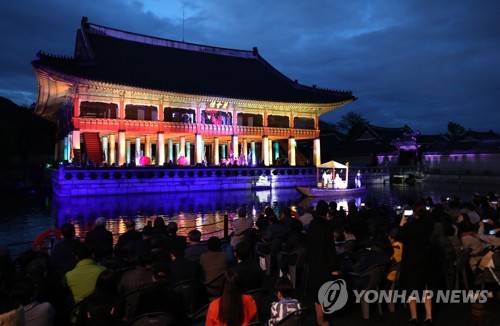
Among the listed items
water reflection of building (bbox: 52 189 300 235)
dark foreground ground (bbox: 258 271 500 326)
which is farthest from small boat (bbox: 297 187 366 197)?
dark foreground ground (bbox: 258 271 500 326)

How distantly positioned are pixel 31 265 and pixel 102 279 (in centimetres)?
134

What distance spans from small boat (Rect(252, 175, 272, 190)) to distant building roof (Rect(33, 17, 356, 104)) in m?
8.75

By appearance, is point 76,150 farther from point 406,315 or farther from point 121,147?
point 406,315

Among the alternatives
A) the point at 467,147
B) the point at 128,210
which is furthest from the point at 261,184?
the point at 467,147

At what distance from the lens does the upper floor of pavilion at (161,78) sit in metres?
30.8

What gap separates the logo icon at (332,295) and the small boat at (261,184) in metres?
28.7

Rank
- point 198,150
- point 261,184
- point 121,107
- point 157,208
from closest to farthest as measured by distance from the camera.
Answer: point 157,208, point 121,107, point 261,184, point 198,150

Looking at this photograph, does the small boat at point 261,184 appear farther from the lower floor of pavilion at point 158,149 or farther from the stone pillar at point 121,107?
the stone pillar at point 121,107

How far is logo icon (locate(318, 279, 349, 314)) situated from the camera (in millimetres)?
5539

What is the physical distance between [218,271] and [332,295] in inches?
70.0

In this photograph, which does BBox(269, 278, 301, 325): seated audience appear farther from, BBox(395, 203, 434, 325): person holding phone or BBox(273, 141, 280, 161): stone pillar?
BBox(273, 141, 280, 161): stone pillar

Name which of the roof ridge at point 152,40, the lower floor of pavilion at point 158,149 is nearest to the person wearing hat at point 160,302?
the lower floor of pavilion at point 158,149

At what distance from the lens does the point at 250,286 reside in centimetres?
520

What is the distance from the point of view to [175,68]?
133 feet
